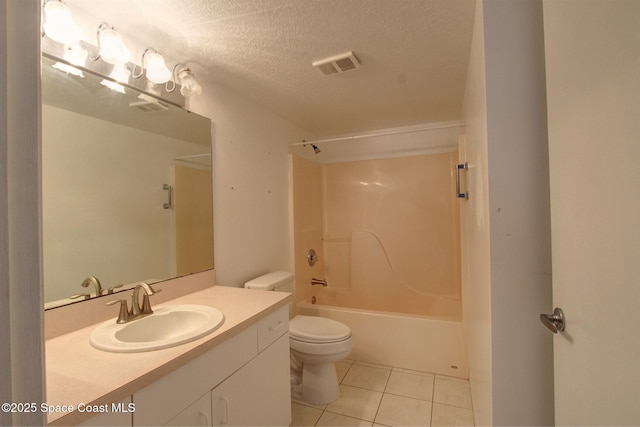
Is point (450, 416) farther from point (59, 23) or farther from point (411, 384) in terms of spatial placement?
point (59, 23)

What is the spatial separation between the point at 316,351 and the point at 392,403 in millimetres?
631

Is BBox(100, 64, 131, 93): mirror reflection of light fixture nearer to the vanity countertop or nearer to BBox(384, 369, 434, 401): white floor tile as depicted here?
the vanity countertop

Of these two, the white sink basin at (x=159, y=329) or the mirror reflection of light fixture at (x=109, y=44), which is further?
the mirror reflection of light fixture at (x=109, y=44)

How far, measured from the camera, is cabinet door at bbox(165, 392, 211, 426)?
2.66 ft

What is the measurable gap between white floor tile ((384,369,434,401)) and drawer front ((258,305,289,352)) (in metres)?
1.08

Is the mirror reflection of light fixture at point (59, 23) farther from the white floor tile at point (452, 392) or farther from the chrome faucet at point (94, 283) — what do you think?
the white floor tile at point (452, 392)

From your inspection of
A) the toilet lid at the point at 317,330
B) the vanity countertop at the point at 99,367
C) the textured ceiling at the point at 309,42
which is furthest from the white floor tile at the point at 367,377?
the textured ceiling at the point at 309,42

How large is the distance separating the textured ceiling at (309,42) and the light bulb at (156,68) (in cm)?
11

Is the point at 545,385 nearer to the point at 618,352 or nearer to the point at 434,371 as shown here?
the point at 618,352

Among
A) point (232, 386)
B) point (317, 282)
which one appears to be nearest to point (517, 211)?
point (232, 386)

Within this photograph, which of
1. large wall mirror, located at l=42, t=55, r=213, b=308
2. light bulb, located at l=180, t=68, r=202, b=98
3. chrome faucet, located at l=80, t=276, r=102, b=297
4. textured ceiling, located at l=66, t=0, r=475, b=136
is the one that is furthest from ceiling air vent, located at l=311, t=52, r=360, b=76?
chrome faucet, located at l=80, t=276, r=102, b=297

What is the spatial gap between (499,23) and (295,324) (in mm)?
1969

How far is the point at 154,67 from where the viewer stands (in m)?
1.27

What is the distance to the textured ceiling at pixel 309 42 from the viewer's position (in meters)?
1.12
